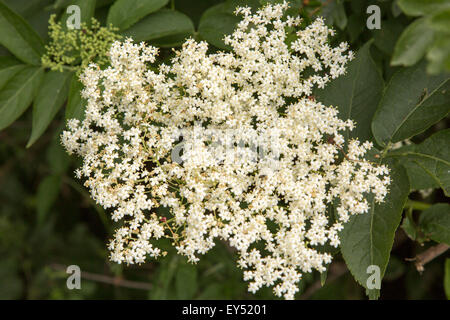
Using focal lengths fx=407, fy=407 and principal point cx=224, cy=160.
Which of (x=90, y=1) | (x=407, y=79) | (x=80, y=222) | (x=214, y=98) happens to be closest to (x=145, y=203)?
(x=214, y=98)

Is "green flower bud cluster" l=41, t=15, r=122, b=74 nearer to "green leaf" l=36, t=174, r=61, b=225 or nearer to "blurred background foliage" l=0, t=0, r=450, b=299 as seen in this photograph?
"blurred background foliage" l=0, t=0, r=450, b=299

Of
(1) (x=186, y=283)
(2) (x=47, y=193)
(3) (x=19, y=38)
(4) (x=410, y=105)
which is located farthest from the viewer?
(2) (x=47, y=193)

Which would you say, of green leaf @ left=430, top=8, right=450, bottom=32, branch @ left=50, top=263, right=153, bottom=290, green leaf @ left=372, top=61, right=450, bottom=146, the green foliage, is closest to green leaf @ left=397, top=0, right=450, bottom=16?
the green foliage

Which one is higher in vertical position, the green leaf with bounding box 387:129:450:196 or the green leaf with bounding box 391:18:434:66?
the green leaf with bounding box 391:18:434:66

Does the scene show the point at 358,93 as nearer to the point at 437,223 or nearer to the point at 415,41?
the point at 415,41

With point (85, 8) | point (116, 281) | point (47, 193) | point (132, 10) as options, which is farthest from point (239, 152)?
point (116, 281)
